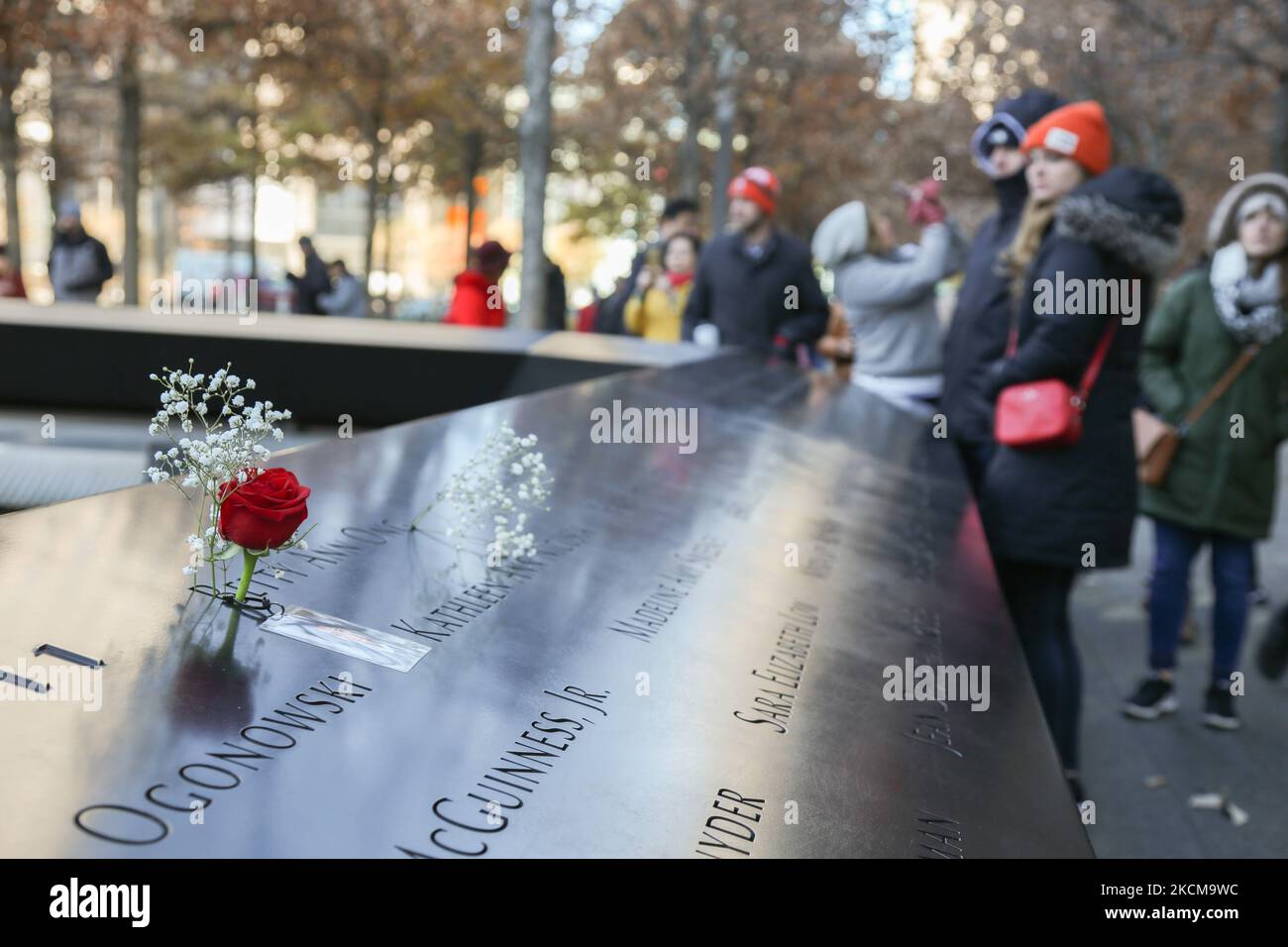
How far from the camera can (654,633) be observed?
7.66 ft

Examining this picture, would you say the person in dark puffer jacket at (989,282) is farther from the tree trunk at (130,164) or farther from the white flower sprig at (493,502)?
the tree trunk at (130,164)

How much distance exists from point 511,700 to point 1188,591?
4.33 metres

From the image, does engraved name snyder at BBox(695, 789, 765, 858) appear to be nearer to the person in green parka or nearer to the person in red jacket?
the person in green parka

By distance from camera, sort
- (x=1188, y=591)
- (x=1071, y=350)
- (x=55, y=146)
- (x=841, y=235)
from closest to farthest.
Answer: (x=1071, y=350) → (x=1188, y=591) → (x=841, y=235) → (x=55, y=146)

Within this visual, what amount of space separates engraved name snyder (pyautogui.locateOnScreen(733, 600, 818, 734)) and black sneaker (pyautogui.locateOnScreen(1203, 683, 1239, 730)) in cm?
327

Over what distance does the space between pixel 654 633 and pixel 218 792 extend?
3.29ft

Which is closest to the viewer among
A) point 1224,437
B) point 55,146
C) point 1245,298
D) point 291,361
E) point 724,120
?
point 1245,298

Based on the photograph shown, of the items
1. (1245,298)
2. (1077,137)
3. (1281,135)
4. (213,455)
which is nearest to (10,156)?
(1281,135)

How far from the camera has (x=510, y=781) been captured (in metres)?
1.64

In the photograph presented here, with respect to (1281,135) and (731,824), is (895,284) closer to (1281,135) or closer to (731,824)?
(731,824)

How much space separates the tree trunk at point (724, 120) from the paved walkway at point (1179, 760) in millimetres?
10520

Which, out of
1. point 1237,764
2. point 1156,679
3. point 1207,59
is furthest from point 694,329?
point 1207,59
